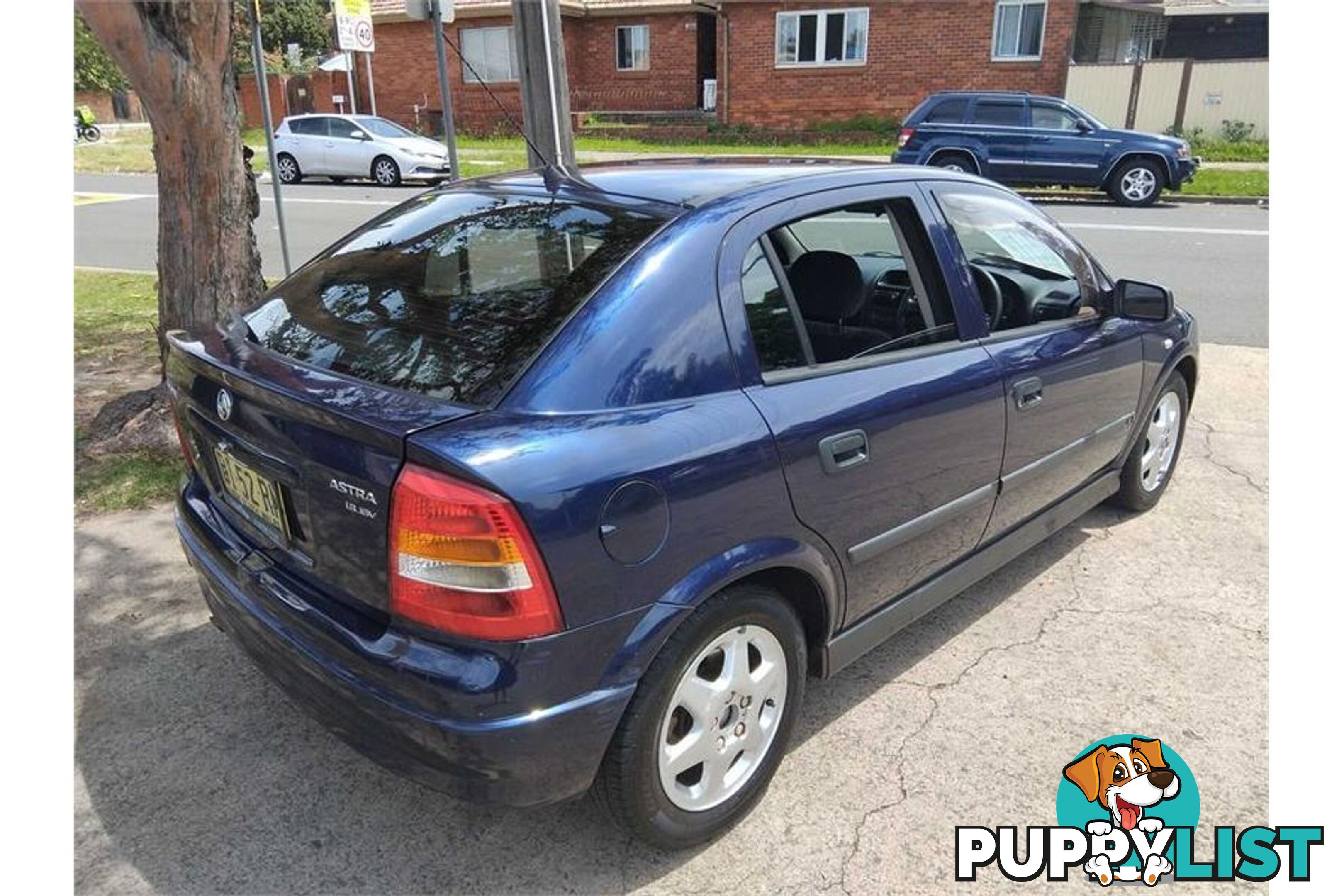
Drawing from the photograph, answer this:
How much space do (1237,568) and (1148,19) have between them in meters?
26.2

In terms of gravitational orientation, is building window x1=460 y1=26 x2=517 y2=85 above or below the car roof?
above

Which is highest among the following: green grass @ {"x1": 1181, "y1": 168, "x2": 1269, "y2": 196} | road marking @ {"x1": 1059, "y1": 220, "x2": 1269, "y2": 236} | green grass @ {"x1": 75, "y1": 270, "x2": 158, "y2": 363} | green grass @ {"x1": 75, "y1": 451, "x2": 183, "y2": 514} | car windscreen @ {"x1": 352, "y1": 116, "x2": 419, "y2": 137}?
car windscreen @ {"x1": 352, "y1": 116, "x2": 419, "y2": 137}

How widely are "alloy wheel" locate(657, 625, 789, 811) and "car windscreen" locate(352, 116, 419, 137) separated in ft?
62.1

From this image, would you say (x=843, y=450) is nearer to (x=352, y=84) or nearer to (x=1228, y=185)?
(x=1228, y=185)

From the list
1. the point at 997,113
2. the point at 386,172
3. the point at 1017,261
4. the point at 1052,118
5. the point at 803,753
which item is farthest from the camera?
the point at 386,172

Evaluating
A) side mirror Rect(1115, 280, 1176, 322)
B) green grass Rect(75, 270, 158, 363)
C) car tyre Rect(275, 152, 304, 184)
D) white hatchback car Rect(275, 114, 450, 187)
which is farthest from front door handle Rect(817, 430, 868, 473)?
car tyre Rect(275, 152, 304, 184)

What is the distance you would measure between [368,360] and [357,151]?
1862cm

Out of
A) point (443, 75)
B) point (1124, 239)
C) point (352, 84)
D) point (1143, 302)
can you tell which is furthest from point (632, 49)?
point (1143, 302)

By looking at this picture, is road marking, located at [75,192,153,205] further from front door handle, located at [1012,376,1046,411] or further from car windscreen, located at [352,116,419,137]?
front door handle, located at [1012,376,1046,411]

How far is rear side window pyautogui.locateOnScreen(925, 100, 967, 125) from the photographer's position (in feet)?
51.5

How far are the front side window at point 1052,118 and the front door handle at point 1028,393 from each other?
1398cm

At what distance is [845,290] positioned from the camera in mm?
3338
